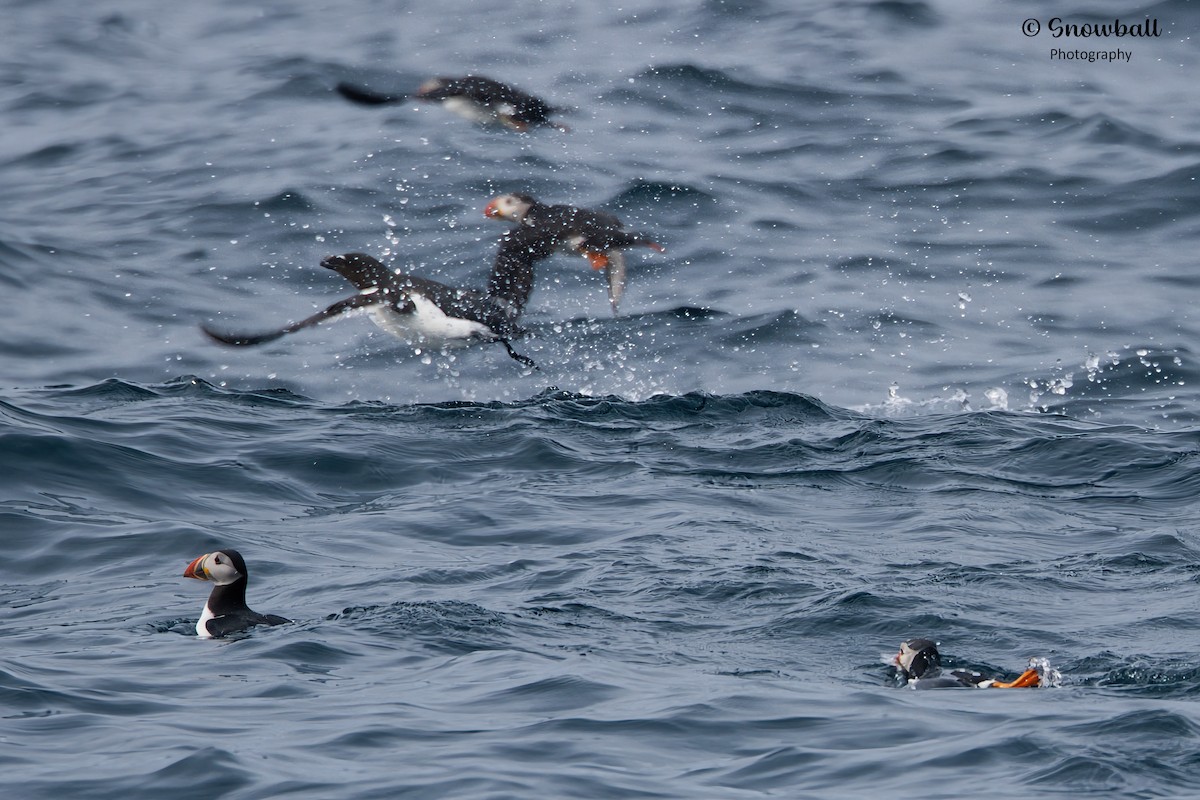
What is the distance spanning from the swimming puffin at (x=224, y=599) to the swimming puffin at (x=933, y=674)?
2949 millimetres

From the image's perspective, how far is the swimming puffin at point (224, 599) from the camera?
8070 millimetres

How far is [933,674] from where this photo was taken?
24.5 feet

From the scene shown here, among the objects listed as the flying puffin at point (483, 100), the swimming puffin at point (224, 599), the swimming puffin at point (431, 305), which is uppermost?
the flying puffin at point (483, 100)

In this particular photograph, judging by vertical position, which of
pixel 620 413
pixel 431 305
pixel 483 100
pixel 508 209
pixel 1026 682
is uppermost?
pixel 483 100

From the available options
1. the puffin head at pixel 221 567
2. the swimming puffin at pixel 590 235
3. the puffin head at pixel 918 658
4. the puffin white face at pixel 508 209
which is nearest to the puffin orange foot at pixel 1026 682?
the puffin head at pixel 918 658

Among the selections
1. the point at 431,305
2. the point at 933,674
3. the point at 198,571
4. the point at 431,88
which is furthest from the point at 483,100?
the point at 933,674

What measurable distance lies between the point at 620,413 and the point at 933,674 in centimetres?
494

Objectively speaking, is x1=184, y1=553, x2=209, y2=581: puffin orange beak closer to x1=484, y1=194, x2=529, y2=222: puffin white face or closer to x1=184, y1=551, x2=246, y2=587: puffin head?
x1=184, y1=551, x2=246, y2=587: puffin head

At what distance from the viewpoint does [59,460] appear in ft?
35.4

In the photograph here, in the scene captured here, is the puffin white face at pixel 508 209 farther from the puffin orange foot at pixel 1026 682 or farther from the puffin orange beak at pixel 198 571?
the puffin orange foot at pixel 1026 682

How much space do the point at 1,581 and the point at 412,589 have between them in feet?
7.11

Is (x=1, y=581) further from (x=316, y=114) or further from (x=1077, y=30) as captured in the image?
(x=1077, y=30)

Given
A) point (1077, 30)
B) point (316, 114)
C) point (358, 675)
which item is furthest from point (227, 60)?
point (358, 675)

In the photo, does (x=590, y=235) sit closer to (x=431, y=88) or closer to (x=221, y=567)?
(x=431, y=88)
